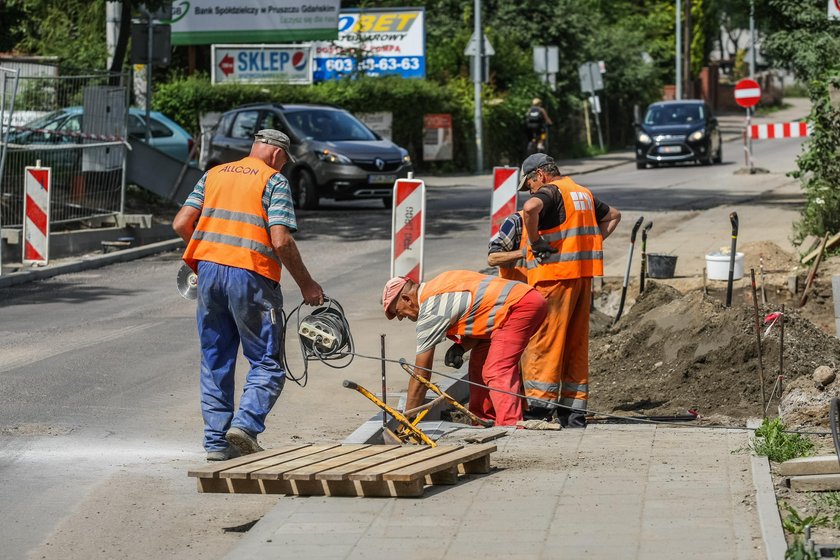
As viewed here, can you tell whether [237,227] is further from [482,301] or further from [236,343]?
[482,301]

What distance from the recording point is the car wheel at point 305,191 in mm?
24594

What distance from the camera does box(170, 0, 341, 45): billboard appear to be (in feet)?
A: 123

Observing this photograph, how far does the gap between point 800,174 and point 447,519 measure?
1270 cm

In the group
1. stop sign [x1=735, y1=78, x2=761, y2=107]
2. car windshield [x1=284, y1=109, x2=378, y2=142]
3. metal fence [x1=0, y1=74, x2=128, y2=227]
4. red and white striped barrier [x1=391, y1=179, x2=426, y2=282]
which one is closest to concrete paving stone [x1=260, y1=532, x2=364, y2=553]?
red and white striped barrier [x1=391, y1=179, x2=426, y2=282]

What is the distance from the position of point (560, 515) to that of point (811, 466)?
1263 mm

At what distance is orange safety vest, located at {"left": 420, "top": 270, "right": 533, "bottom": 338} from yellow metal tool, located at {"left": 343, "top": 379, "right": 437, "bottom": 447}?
0.68 meters

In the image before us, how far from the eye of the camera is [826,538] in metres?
5.91

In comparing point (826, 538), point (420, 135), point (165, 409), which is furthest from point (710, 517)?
point (420, 135)

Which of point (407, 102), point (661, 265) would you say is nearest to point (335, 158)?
point (661, 265)

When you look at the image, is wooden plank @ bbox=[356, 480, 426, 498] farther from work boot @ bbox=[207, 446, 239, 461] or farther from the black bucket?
the black bucket

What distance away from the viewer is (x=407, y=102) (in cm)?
3628

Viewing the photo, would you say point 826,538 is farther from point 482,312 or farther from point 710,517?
point 482,312

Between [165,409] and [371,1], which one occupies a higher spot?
[371,1]

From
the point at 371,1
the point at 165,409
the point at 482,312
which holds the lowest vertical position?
the point at 165,409
